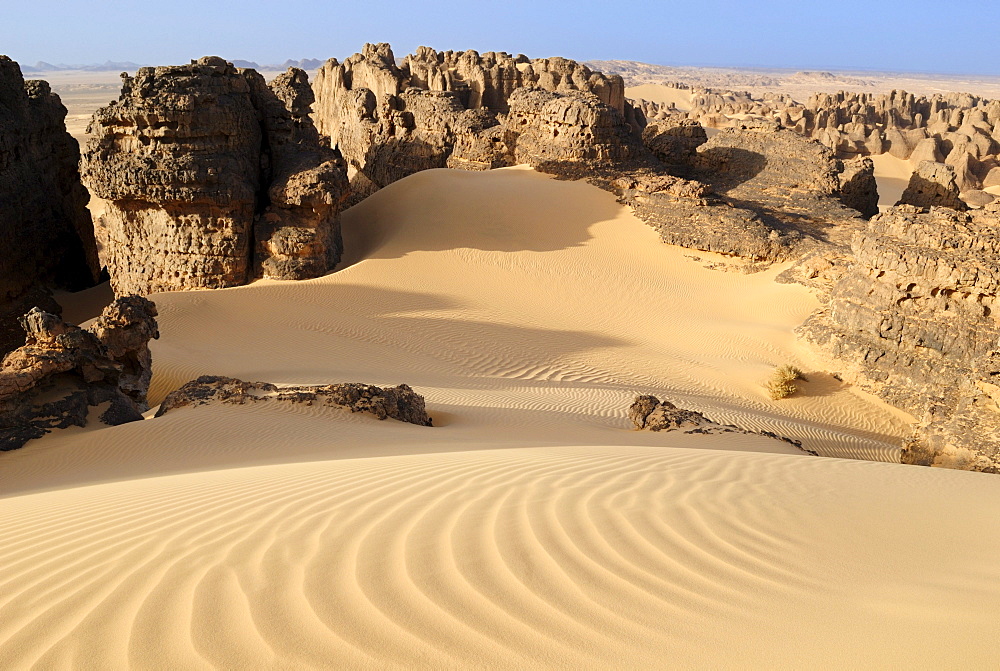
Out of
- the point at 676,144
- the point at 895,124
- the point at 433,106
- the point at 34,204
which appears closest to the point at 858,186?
the point at 676,144

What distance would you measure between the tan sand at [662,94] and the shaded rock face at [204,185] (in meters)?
59.9

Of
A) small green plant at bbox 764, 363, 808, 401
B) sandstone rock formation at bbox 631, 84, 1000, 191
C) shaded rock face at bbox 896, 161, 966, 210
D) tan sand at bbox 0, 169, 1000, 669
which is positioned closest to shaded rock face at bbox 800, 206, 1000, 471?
small green plant at bbox 764, 363, 808, 401

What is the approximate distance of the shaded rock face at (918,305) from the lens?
11.4 m

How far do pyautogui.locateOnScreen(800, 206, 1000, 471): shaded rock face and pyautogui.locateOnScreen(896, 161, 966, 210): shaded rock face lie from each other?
763 cm

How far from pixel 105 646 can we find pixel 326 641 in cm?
73

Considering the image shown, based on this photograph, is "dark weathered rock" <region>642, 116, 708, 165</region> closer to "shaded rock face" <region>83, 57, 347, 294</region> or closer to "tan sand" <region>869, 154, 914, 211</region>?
"shaded rock face" <region>83, 57, 347, 294</region>

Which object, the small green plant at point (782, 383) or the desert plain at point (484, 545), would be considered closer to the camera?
the desert plain at point (484, 545)

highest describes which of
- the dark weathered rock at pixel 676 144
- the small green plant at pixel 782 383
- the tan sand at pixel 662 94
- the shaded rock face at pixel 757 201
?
the tan sand at pixel 662 94

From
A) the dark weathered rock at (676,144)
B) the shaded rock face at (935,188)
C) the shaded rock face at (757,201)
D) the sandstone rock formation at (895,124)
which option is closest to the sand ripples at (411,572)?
the shaded rock face at (757,201)

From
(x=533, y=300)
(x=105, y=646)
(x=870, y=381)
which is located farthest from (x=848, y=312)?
(x=105, y=646)

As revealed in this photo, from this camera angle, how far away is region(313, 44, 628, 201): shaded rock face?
25.5m

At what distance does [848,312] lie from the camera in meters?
13.2

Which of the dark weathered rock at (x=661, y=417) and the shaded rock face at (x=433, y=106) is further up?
the shaded rock face at (x=433, y=106)

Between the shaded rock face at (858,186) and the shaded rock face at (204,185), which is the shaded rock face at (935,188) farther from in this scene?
the shaded rock face at (204,185)
